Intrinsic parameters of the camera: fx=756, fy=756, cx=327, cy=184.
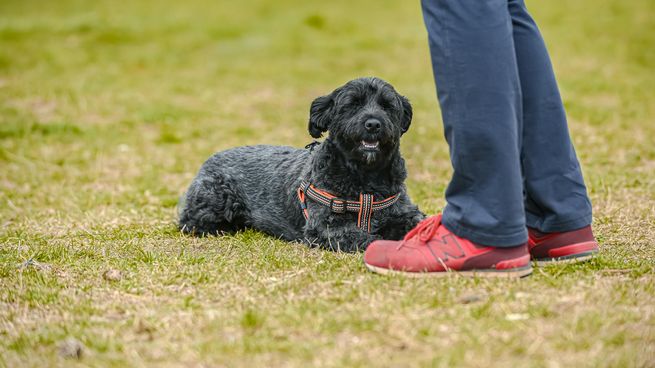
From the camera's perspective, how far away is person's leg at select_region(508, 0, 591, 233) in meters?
3.90

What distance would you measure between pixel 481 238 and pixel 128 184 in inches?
225

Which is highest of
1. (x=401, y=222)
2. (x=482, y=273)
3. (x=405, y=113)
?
(x=405, y=113)

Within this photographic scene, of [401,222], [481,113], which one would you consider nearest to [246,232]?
[401,222]

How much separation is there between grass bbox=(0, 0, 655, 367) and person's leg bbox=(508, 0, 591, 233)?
1.11 ft

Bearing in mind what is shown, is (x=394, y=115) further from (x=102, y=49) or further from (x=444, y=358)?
(x=102, y=49)

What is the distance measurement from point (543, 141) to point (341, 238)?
5.35 feet

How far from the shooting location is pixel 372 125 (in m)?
4.96

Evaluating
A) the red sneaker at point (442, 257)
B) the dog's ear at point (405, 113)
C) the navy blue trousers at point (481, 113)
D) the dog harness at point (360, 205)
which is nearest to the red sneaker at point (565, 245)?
the red sneaker at point (442, 257)

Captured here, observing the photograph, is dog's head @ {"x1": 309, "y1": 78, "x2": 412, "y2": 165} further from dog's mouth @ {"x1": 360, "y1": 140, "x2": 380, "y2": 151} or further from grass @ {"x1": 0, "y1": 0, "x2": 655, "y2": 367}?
grass @ {"x1": 0, "y1": 0, "x2": 655, "y2": 367}

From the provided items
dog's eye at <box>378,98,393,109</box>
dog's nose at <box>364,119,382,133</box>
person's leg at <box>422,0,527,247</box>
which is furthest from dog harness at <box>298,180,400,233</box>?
person's leg at <box>422,0,527,247</box>

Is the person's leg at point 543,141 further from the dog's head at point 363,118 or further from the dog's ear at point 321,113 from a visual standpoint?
the dog's ear at point 321,113

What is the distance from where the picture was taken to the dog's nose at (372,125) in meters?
4.95

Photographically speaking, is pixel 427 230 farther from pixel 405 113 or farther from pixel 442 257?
pixel 405 113

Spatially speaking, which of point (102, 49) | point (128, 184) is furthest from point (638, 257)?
point (102, 49)
